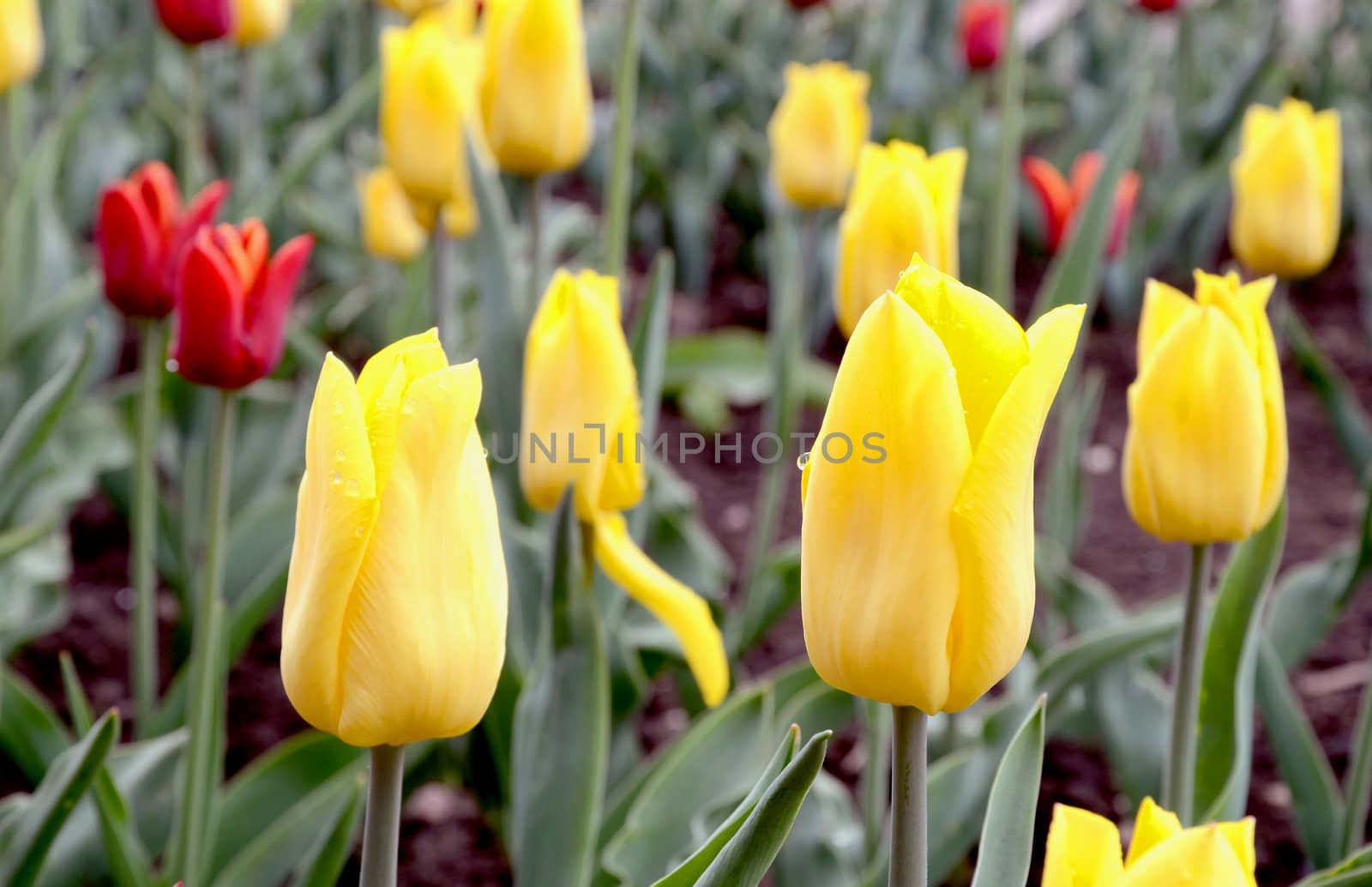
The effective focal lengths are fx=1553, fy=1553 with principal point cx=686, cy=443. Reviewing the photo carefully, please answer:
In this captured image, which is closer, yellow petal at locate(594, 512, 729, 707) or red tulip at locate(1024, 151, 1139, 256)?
yellow petal at locate(594, 512, 729, 707)

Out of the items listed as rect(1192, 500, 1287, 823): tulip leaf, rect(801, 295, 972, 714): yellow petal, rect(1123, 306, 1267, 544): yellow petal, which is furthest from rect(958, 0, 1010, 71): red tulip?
rect(801, 295, 972, 714): yellow petal

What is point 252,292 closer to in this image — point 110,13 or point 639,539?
point 639,539

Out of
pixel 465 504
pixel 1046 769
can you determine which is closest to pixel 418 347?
pixel 465 504

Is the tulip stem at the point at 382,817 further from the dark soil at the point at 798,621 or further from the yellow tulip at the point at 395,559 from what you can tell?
the dark soil at the point at 798,621

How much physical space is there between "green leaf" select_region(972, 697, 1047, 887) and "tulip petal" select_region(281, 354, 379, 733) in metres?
0.30

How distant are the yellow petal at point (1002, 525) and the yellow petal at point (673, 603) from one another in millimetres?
447

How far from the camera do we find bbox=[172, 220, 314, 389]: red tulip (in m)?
1.02

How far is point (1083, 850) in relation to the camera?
2.02 feet

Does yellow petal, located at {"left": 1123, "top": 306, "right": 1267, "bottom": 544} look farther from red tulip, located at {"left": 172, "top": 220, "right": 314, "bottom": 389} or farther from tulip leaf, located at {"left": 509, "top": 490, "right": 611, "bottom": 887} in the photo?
red tulip, located at {"left": 172, "top": 220, "right": 314, "bottom": 389}

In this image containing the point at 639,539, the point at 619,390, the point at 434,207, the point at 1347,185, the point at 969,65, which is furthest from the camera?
the point at 1347,185

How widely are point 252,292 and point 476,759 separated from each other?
647 mm

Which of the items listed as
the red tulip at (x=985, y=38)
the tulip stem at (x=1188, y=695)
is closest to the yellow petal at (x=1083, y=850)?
the tulip stem at (x=1188, y=695)

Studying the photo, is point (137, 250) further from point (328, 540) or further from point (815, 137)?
point (815, 137)

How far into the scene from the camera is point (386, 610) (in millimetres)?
611
